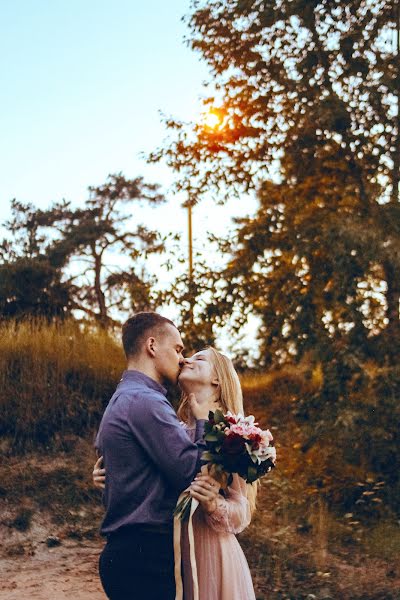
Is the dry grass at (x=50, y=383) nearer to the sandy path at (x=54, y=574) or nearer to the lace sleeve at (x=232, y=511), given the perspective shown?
the sandy path at (x=54, y=574)

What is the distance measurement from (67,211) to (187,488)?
26.0 m

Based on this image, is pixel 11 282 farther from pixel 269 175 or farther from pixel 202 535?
pixel 202 535

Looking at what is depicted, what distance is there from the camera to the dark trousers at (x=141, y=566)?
382cm

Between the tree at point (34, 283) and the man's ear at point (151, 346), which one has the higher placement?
the tree at point (34, 283)

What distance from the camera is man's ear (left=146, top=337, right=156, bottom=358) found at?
420 centimetres

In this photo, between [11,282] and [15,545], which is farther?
[11,282]

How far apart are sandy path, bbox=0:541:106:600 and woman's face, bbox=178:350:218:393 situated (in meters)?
4.76

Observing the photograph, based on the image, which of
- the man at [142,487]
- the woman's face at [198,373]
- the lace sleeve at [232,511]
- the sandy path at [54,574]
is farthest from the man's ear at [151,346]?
the sandy path at [54,574]

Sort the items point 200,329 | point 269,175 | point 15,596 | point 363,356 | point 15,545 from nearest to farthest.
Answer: point 15,596 → point 15,545 → point 363,356 → point 200,329 → point 269,175

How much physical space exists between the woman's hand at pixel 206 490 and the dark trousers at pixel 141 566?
214 millimetres

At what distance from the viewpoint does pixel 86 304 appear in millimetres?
27344

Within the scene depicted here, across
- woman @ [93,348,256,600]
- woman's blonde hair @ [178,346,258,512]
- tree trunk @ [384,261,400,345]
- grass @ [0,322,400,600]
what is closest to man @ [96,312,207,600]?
woman @ [93,348,256,600]

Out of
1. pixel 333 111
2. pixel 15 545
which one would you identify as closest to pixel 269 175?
pixel 333 111

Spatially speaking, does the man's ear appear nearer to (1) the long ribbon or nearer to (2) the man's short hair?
(2) the man's short hair
